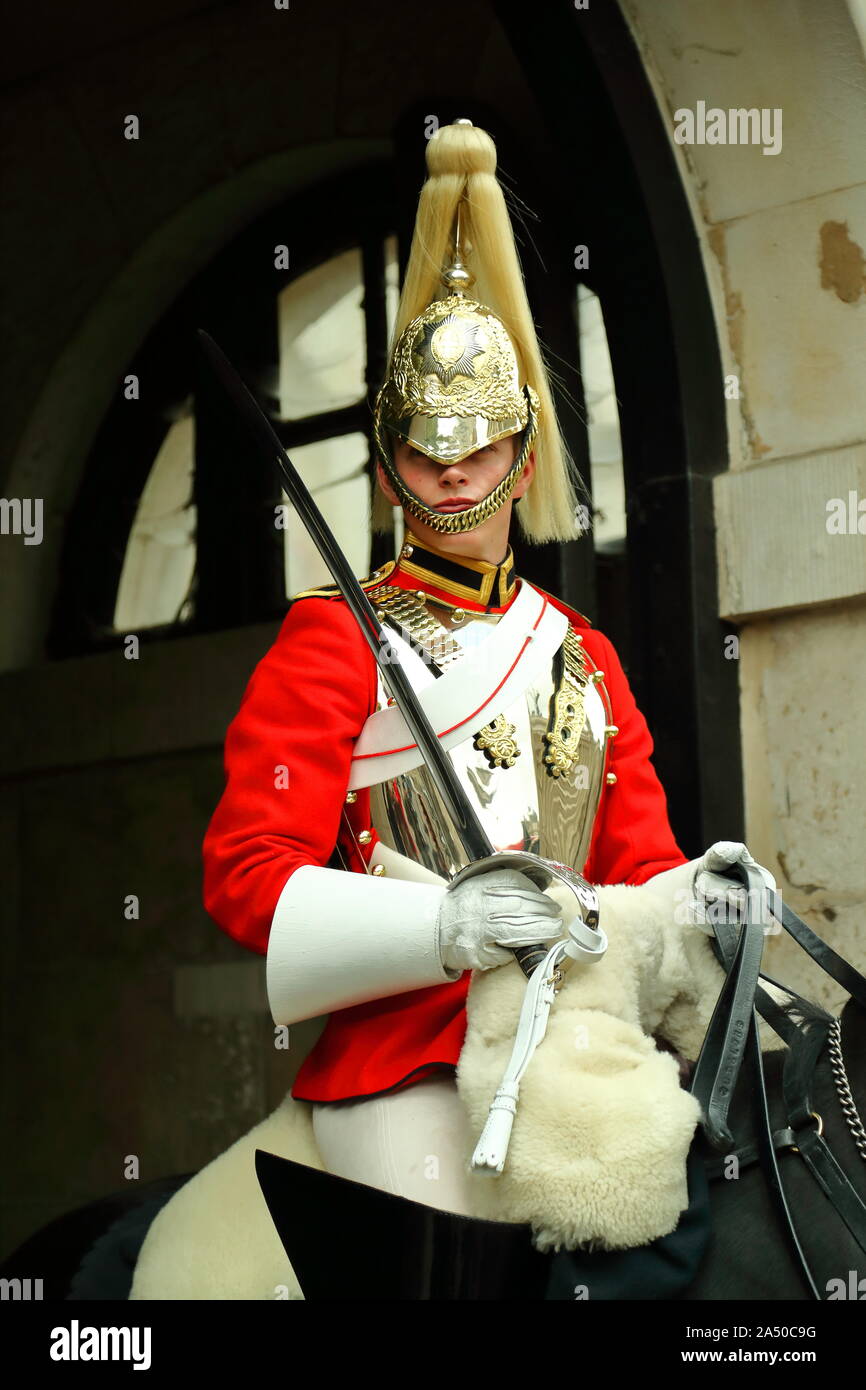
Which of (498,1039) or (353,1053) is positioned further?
(353,1053)

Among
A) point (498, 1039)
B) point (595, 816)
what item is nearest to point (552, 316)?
point (595, 816)

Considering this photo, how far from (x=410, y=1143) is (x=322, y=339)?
348 centimetres

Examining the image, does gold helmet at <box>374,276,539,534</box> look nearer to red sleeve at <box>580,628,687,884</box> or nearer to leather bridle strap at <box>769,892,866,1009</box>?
red sleeve at <box>580,628,687,884</box>

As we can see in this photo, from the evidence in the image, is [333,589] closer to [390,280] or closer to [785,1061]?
[785,1061]

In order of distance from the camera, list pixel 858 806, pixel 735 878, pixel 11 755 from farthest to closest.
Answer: pixel 11 755
pixel 858 806
pixel 735 878

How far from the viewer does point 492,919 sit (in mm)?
2102

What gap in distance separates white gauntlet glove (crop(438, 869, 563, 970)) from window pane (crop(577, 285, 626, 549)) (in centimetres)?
252

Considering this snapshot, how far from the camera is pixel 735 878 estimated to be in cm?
230

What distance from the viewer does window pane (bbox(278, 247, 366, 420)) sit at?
17.3 feet

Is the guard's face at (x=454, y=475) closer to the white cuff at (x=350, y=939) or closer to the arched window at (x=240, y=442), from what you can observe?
the white cuff at (x=350, y=939)

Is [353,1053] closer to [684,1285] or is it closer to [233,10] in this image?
[684,1285]

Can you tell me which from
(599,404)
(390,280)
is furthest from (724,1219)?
(390,280)

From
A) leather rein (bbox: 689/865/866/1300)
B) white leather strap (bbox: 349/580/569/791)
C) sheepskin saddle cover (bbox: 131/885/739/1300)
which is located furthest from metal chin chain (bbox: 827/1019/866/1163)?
white leather strap (bbox: 349/580/569/791)
